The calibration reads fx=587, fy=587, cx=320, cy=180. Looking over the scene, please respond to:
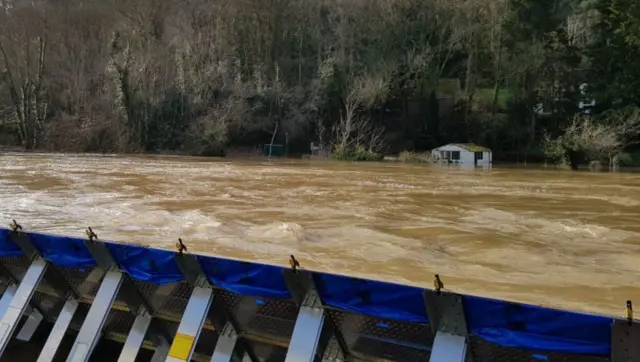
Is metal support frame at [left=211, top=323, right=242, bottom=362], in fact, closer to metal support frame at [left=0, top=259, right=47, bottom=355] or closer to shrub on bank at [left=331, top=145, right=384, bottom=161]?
metal support frame at [left=0, top=259, right=47, bottom=355]

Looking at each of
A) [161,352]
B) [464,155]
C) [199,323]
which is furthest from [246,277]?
[464,155]

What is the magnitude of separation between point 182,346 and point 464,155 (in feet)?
115

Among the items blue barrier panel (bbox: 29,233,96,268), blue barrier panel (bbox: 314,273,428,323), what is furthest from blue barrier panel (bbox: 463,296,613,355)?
blue barrier panel (bbox: 29,233,96,268)

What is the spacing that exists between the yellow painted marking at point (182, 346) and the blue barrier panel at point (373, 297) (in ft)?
3.47

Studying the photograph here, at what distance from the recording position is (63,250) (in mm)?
5352

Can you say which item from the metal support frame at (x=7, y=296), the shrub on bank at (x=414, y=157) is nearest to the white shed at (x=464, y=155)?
the shrub on bank at (x=414, y=157)

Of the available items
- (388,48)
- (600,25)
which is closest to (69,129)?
(388,48)

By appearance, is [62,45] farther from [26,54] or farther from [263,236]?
[263,236]

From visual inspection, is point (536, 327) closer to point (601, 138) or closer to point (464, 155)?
point (601, 138)

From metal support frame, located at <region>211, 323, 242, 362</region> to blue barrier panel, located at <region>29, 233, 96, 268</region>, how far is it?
4.38ft

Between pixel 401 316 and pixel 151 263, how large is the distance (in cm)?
218

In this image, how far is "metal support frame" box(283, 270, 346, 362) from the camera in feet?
13.6

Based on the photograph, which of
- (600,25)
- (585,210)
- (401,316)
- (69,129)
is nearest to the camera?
(401,316)

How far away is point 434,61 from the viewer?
46.6 metres
